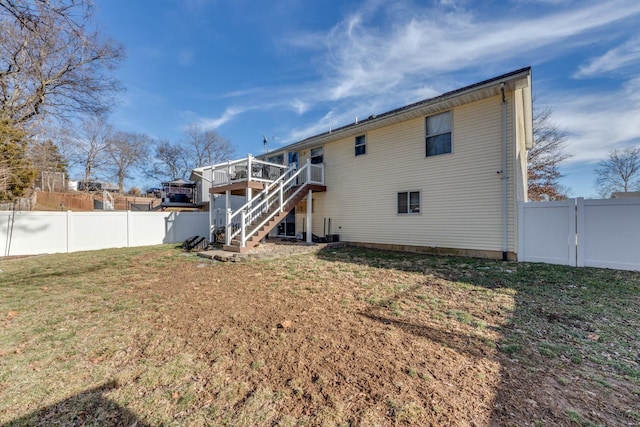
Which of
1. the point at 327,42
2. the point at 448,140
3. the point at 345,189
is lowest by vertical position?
the point at 345,189

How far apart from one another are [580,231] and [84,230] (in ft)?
56.7

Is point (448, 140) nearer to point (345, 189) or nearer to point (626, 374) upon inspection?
point (345, 189)

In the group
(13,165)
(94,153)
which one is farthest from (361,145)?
(94,153)

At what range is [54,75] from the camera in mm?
11586

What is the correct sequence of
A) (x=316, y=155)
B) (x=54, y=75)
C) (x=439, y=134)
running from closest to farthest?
1. (x=439, y=134)
2. (x=54, y=75)
3. (x=316, y=155)

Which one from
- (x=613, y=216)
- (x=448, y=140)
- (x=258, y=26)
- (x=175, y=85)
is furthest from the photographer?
(x=175, y=85)

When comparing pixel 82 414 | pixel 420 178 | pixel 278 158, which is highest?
pixel 278 158

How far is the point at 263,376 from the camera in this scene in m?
2.49

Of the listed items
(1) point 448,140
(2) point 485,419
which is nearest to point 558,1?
(1) point 448,140

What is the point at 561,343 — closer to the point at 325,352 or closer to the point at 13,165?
the point at 325,352

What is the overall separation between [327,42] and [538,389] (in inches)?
504

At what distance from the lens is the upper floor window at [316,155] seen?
13141mm

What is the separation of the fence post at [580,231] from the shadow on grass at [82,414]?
30.0 ft

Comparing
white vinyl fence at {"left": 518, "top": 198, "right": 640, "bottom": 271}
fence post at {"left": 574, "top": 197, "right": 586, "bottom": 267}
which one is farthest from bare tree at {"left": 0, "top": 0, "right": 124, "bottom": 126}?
fence post at {"left": 574, "top": 197, "right": 586, "bottom": 267}
